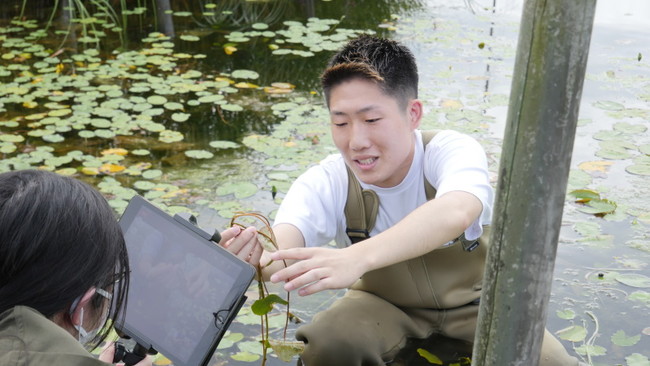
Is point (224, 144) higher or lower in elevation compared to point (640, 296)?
higher

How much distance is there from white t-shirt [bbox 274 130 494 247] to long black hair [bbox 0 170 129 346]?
99 centimetres

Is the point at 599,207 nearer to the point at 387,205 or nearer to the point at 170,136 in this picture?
the point at 387,205

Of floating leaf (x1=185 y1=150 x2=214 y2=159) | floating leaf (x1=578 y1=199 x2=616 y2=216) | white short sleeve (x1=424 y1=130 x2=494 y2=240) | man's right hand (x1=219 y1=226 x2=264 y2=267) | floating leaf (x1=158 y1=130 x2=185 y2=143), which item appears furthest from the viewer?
floating leaf (x1=158 y1=130 x2=185 y2=143)

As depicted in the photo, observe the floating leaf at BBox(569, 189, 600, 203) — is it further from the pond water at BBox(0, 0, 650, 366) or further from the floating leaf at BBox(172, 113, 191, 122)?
the floating leaf at BBox(172, 113, 191, 122)

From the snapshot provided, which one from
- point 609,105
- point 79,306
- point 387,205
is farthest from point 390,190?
point 609,105

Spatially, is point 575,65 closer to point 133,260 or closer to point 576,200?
point 133,260

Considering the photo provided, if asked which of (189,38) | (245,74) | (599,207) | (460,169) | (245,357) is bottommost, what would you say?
(245,357)

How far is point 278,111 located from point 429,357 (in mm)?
2320

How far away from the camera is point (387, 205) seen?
2506 mm

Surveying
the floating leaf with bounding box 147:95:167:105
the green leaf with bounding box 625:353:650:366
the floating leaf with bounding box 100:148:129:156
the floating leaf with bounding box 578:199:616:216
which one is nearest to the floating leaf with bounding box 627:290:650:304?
the green leaf with bounding box 625:353:650:366

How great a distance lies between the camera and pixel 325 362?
7.95ft

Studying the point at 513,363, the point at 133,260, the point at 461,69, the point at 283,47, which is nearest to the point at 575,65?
the point at 513,363

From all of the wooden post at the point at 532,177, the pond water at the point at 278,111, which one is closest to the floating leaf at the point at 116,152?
the pond water at the point at 278,111

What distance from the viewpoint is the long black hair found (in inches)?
54.4
